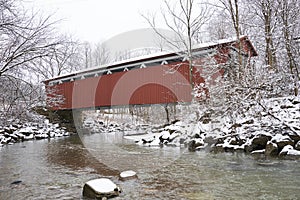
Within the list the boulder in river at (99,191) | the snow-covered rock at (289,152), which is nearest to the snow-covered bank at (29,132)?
the boulder in river at (99,191)

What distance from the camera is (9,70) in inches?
151

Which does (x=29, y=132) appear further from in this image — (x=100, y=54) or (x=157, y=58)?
(x=100, y=54)

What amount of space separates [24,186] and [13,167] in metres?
2.59

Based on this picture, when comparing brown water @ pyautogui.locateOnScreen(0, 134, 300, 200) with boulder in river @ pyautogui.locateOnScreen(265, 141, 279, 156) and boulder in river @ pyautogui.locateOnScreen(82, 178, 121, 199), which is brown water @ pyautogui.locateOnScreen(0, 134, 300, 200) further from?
boulder in river @ pyautogui.locateOnScreen(265, 141, 279, 156)

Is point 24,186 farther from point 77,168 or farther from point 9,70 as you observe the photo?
point 9,70

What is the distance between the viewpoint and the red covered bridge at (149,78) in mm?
12320

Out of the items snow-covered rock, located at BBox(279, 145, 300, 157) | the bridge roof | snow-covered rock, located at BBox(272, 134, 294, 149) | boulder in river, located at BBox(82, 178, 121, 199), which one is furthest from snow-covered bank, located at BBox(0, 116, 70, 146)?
snow-covered rock, located at BBox(279, 145, 300, 157)

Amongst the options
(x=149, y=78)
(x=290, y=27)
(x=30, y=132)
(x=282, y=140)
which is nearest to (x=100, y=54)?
(x=30, y=132)

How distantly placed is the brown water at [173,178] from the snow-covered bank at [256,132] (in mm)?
869

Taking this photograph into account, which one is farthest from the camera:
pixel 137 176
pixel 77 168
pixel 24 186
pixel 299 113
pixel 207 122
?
pixel 207 122

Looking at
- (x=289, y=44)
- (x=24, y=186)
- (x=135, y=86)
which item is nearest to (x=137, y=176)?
(x=24, y=186)

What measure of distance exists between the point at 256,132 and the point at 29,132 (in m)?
15.2

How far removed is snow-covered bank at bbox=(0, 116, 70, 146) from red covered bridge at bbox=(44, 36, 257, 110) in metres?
3.49

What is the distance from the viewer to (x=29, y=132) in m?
18.2
